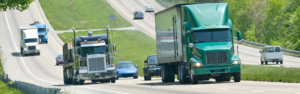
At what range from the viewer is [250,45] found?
6819 centimetres

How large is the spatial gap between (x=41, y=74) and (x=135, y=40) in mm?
23995

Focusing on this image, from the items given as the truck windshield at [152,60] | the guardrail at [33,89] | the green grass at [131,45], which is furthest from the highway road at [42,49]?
the guardrail at [33,89]

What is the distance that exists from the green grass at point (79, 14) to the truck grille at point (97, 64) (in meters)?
59.6

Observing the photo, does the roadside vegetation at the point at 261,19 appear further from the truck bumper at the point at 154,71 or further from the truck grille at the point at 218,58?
the truck grille at the point at 218,58

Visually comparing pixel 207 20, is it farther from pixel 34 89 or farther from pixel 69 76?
pixel 69 76

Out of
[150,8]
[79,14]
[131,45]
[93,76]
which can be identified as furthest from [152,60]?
[79,14]

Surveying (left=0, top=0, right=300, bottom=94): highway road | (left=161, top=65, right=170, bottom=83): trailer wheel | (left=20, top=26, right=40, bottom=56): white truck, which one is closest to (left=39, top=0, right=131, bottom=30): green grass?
(left=0, top=0, right=300, bottom=94): highway road

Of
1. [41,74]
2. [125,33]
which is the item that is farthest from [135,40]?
[41,74]

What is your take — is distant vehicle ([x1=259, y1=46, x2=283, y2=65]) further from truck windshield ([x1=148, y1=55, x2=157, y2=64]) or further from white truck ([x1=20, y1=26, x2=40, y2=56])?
white truck ([x1=20, y1=26, x2=40, y2=56])

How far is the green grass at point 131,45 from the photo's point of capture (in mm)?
61434

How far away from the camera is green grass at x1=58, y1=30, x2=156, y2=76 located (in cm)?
6143

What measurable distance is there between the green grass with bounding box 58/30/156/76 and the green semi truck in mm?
32198

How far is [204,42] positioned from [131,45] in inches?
1940

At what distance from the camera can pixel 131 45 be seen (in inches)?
2746
